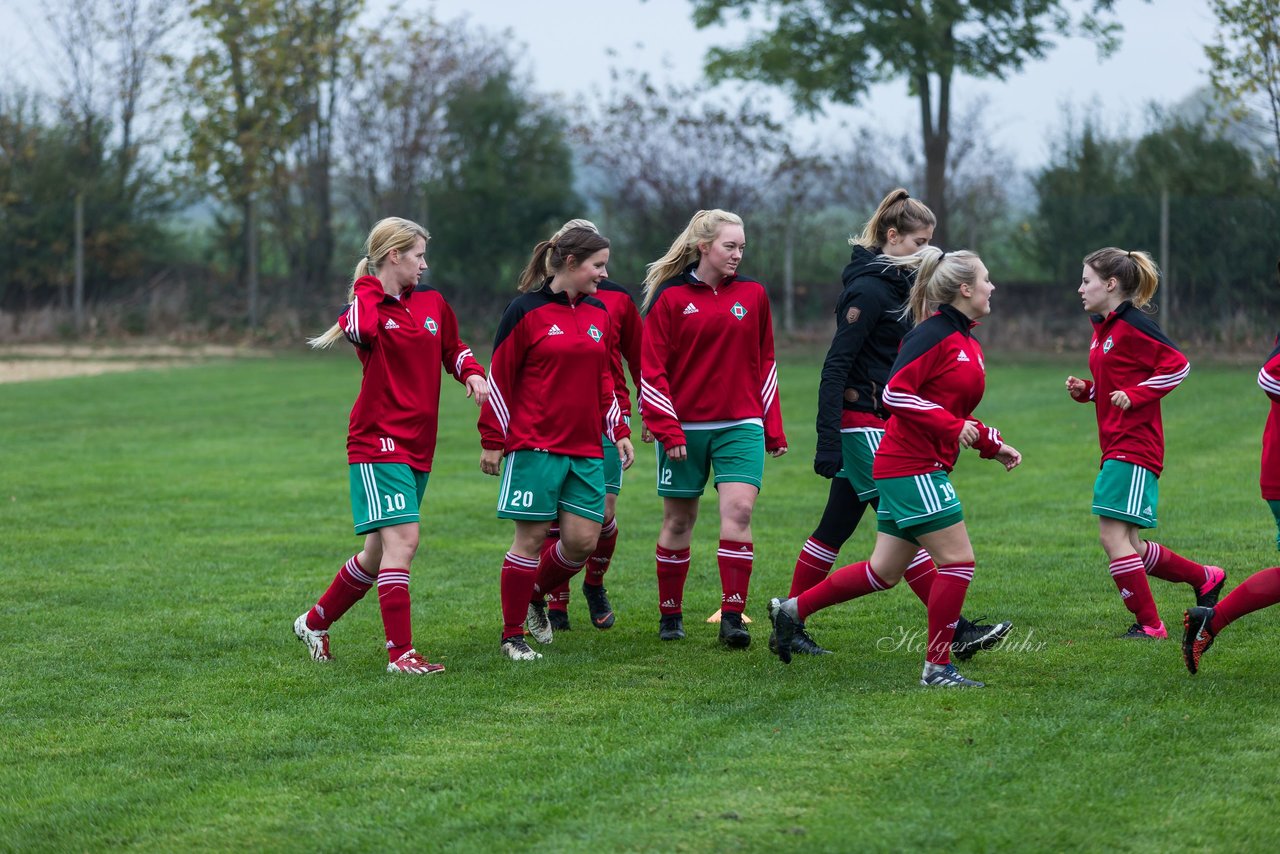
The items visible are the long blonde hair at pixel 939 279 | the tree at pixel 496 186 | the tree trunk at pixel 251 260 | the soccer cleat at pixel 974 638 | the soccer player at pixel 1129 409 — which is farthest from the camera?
the tree trunk at pixel 251 260

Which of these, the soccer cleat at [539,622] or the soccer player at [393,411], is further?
the soccer cleat at [539,622]

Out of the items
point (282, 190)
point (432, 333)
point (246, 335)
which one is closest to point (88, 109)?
point (282, 190)

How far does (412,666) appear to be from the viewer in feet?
19.3

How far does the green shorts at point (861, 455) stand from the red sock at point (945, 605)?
A: 83 cm

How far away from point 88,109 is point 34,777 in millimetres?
31574

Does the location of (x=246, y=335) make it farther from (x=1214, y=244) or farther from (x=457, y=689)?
(x=457, y=689)

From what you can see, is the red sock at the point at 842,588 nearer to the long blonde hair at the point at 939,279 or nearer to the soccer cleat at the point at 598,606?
the long blonde hair at the point at 939,279

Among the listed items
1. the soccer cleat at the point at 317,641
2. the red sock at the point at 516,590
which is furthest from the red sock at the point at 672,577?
the soccer cleat at the point at 317,641

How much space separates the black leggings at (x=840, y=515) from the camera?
644cm

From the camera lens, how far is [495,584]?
8.06m

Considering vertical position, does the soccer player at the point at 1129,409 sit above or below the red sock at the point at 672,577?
above

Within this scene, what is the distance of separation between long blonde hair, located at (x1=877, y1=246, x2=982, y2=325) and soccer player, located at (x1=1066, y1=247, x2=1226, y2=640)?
938 millimetres

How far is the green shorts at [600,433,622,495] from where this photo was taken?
271 inches

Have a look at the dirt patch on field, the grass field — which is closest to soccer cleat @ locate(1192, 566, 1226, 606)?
the grass field
